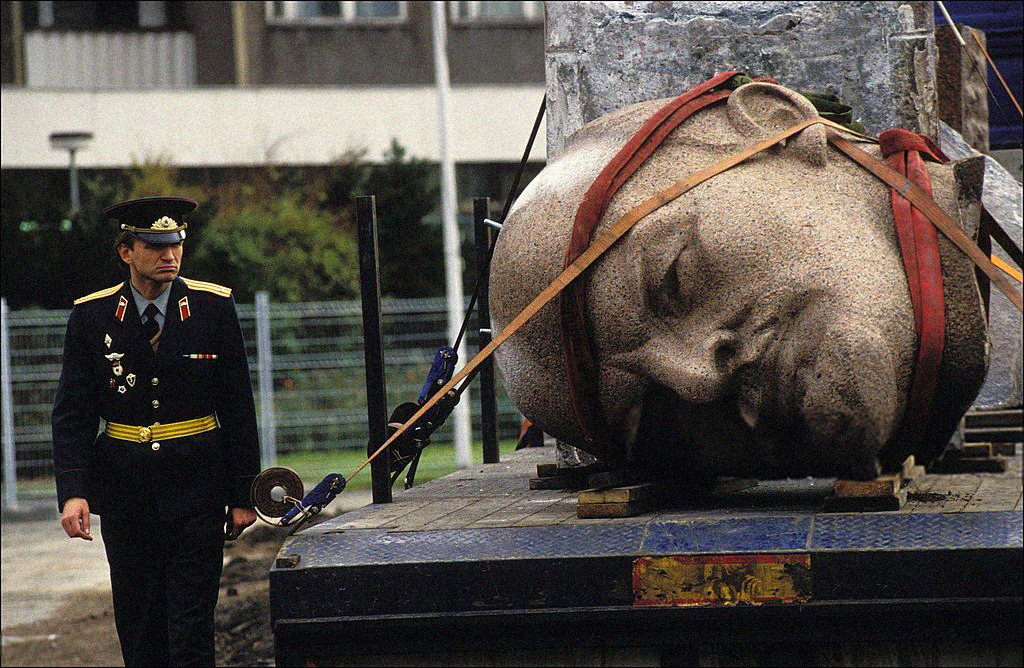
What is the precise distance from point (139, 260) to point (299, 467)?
11810 mm

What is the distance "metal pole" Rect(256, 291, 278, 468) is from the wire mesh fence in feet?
0.14

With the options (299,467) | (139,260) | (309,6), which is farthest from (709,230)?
(309,6)

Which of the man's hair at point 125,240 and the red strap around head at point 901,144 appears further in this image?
the man's hair at point 125,240

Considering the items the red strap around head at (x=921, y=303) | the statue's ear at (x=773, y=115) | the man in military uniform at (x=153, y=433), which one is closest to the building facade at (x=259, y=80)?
the man in military uniform at (x=153, y=433)

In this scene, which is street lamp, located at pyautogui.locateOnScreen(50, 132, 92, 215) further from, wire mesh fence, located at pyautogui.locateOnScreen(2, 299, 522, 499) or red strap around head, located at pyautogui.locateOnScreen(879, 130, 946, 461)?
red strap around head, located at pyautogui.locateOnScreen(879, 130, 946, 461)

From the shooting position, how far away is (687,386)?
3.58 m

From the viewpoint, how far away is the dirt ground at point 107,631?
855 cm

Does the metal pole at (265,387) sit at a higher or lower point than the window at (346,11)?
lower

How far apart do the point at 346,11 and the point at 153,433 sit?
22.0 metres

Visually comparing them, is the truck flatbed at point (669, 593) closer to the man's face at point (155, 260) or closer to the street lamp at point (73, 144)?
the man's face at point (155, 260)

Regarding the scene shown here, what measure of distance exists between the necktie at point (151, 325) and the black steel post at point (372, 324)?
1010 mm

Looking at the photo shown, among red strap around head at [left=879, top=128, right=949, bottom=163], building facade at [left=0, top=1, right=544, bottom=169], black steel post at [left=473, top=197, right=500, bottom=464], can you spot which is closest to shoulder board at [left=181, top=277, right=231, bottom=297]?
black steel post at [left=473, top=197, right=500, bottom=464]

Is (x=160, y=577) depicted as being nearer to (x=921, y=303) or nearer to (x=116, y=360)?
(x=116, y=360)

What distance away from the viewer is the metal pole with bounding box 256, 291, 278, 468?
17125mm
